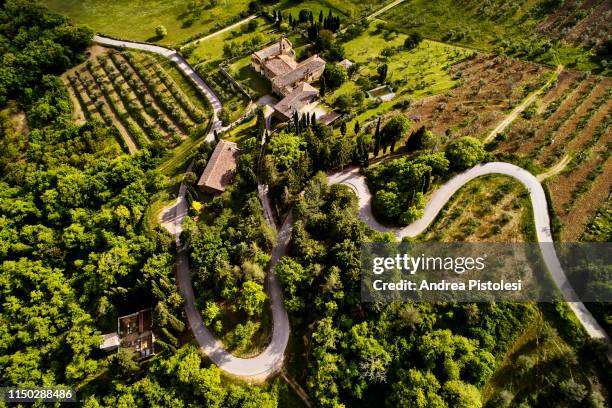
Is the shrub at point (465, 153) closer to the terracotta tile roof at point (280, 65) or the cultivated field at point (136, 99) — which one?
the terracotta tile roof at point (280, 65)

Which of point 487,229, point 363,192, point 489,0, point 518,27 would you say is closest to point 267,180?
point 363,192

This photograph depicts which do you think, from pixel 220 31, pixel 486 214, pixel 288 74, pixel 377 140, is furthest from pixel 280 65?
pixel 486 214

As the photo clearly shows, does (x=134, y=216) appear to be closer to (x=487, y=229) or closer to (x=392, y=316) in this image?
(x=392, y=316)

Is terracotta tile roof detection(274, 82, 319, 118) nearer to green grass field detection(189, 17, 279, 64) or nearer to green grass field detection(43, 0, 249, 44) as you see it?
green grass field detection(189, 17, 279, 64)

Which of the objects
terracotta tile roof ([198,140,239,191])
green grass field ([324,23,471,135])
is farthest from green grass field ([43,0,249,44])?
terracotta tile roof ([198,140,239,191])

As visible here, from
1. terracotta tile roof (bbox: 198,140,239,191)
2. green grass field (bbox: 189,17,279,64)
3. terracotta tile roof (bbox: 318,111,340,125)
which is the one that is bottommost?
terracotta tile roof (bbox: 198,140,239,191)
